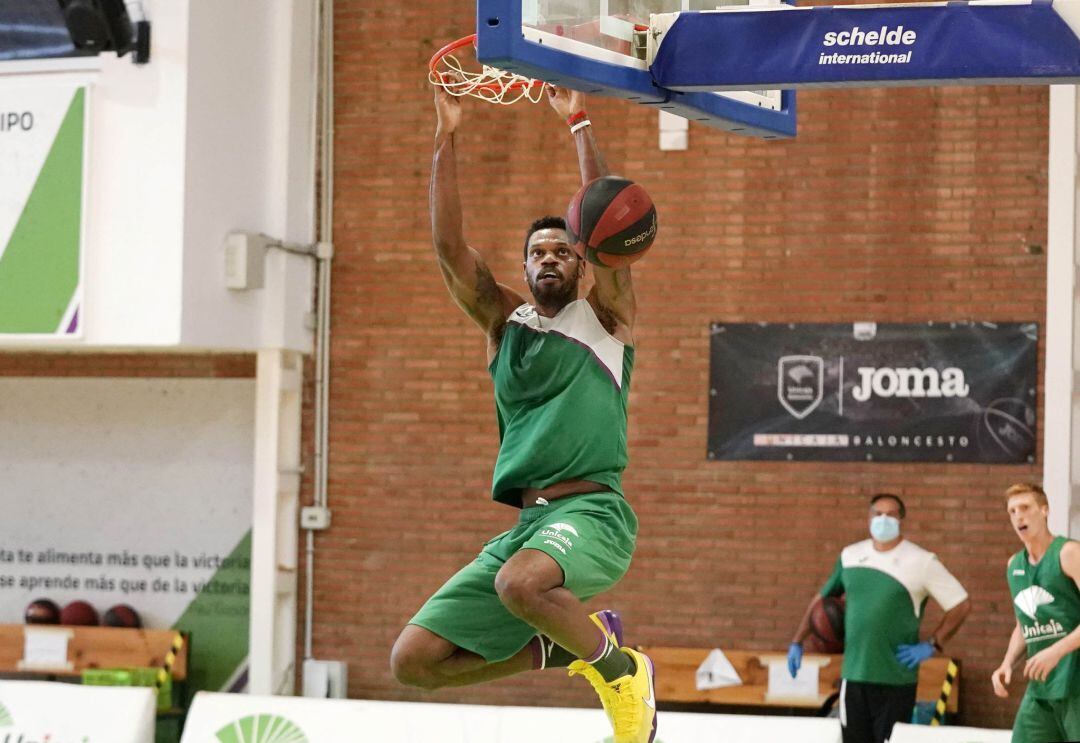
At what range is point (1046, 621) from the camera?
9906mm

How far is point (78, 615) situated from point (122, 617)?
398 millimetres

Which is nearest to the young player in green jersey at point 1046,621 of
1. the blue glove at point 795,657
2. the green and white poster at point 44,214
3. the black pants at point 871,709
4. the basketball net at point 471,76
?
the black pants at point 871,709

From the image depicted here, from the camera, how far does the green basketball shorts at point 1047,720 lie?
380 inches

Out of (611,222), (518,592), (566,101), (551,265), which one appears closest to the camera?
(518,592)

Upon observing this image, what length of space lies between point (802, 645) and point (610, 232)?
7493 millimetres

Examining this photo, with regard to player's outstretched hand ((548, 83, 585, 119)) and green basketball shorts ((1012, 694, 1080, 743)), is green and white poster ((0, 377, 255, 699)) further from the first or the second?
player's outstretched hand ((548, 83, 585, 119))

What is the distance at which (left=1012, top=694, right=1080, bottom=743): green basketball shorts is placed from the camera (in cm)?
964

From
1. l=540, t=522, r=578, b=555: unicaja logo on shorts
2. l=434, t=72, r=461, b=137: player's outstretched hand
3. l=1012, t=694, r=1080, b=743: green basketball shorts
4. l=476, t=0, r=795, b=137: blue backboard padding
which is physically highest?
l=476, t=0, r=795, b=137: blue backboard padding

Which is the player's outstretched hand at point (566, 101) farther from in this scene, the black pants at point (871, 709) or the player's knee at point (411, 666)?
the black pants at point (871, 709)

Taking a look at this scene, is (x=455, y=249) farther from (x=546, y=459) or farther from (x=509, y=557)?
(x=509, y=557)

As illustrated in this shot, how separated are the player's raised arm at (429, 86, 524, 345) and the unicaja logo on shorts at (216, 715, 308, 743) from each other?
5.63 m

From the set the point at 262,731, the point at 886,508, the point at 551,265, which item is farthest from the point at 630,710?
the point at 886,508

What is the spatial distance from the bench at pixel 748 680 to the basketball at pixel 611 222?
7674mm

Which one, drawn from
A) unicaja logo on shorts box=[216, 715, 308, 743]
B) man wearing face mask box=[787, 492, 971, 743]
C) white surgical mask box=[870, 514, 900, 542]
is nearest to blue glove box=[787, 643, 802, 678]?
man wearing face mask box=[787, 492, 971, 743]
